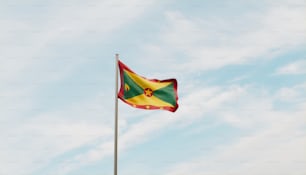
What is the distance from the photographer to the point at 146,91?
898 inches

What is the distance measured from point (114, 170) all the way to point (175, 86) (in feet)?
19.1

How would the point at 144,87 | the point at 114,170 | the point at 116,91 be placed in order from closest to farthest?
the point at 114,170
the point at 116,91
the point at 144,87

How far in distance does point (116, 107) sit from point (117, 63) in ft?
7.24

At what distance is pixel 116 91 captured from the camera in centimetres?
2103

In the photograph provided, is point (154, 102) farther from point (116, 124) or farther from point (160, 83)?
point (116, 124)

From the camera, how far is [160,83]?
2322 cm

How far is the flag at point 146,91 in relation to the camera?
72.7 feet

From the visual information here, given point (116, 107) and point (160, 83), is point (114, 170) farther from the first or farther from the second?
point (160, 83)

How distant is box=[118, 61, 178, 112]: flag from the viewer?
2216cm

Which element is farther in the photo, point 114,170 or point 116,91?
point 116,91

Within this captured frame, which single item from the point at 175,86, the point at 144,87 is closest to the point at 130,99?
the point at 144,87

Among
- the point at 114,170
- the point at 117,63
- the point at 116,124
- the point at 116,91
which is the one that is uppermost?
the point at 117,63

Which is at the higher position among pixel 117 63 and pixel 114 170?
pixel 117 63

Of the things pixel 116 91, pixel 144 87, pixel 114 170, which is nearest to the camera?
pixel 114 170
